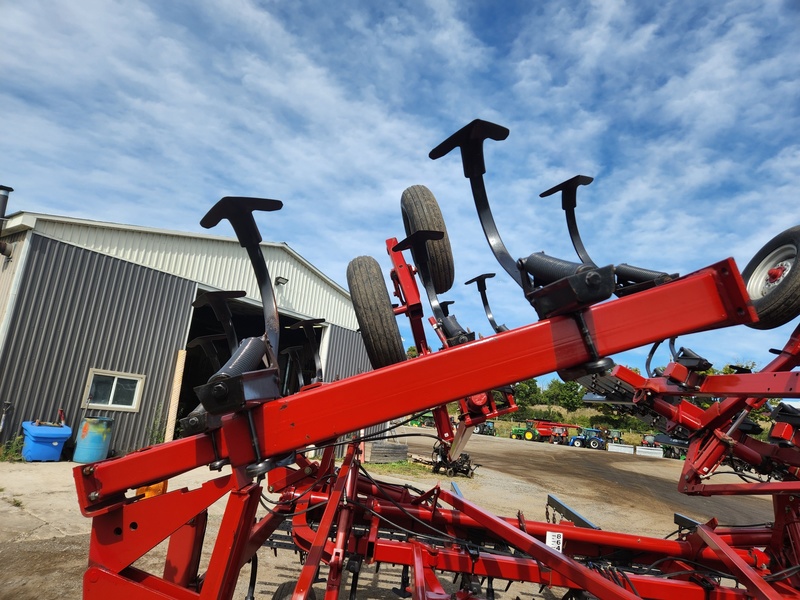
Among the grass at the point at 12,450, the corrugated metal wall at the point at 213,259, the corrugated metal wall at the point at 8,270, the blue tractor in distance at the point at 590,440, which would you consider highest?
the corrugated metal wall at the point at 213,259

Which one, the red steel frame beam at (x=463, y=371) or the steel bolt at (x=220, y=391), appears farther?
the steel bolt at (x=220, y=391)

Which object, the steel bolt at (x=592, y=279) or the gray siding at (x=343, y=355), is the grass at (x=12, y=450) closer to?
the gray siding at (x=343, y=355)

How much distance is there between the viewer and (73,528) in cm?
554

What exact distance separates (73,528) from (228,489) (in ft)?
15.8

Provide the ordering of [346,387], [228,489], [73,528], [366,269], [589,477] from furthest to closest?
1. [589,477]
2. [73,528]
3. [366,269]
4. [228,489]
5. [346,387]

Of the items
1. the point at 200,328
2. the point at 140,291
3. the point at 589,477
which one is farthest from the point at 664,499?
the point at 200,328

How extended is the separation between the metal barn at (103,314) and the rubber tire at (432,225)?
535cm

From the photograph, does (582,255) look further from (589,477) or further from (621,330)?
(589,477)

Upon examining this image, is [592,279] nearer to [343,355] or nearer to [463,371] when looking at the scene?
[463,371]

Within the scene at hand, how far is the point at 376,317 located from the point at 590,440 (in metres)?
34.7

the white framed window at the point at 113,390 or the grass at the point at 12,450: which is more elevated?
the white framed window at the point at 113,390

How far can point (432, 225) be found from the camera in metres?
3.32

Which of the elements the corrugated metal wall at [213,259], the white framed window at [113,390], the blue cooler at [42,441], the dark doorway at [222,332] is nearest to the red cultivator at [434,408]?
the blue cooler at [42,441]

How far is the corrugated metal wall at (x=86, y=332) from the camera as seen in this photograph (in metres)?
9.41
